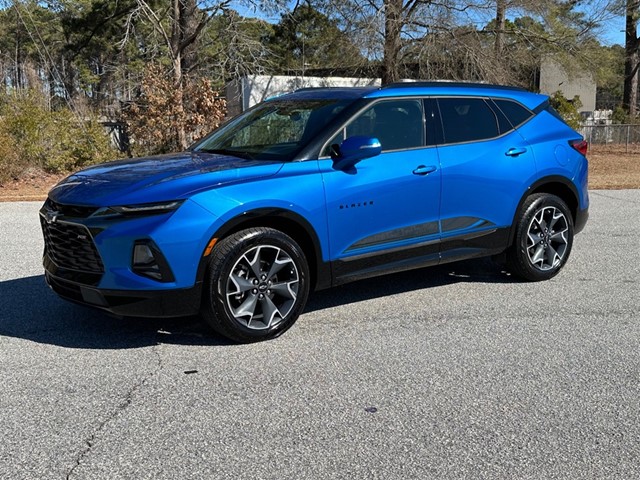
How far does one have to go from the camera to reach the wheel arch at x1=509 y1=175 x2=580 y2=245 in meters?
6.32

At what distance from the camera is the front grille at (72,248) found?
182 inches

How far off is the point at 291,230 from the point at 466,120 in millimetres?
2068

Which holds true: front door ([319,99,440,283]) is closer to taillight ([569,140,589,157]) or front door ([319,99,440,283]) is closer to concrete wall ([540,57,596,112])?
taillight ([569,140,589,157])

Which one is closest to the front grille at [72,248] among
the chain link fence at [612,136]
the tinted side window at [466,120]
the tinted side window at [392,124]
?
the tinted side window at [392,124]

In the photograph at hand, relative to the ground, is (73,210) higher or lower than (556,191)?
higher

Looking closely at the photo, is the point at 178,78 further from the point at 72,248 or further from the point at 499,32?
the point at 72,248

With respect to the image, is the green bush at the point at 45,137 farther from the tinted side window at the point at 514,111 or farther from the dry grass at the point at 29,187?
the tinted side window at the point at 514,111

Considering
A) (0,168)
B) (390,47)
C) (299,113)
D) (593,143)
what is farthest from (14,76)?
(593,143)

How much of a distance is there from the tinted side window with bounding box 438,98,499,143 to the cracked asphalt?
1443 millimetres

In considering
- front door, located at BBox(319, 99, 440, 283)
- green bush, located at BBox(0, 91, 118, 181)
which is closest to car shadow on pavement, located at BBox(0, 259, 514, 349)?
front door, located at BBox(319, 99, 440, 283)

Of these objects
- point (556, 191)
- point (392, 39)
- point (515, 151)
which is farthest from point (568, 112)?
point (515, 151)

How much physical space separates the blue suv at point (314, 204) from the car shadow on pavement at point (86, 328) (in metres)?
0.36

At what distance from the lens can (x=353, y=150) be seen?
200 inches

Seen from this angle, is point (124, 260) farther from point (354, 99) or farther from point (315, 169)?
point (354, 99)
